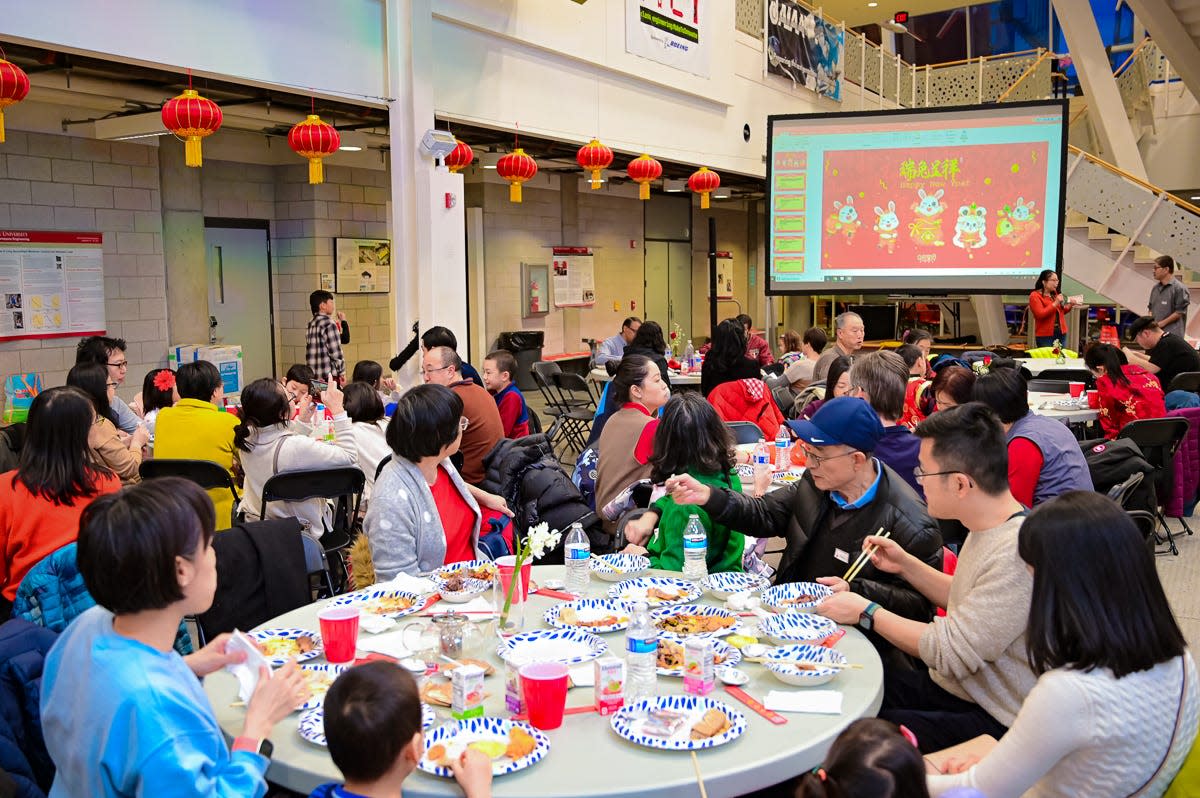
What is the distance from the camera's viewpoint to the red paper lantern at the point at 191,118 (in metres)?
5.86

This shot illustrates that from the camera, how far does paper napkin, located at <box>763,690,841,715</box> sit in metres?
2.23

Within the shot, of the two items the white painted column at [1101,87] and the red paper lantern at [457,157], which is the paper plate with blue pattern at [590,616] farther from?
the white painted column at [1101,87]

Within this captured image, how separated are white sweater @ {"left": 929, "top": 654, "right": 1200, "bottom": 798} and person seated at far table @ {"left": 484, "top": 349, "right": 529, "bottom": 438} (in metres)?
4.69

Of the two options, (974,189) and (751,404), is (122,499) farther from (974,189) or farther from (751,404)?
(974,189)

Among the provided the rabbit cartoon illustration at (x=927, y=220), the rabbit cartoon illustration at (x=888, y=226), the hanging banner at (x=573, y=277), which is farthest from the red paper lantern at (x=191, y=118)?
the hanging banner at (x=573, y=277)

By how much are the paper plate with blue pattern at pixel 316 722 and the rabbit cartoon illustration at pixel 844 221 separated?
9.81 meters

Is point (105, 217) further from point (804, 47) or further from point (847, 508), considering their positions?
point (804, 47)

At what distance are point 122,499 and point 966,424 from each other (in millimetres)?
2058

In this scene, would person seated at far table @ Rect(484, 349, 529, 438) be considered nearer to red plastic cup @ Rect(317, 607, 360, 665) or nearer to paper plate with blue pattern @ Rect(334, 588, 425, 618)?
paper plate with blue pattern @ Rect(334, 588, 425, 618)

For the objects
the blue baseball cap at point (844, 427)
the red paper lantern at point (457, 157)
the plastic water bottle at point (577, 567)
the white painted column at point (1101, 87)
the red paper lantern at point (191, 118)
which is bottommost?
the plastic water bottle at point (577, 567)

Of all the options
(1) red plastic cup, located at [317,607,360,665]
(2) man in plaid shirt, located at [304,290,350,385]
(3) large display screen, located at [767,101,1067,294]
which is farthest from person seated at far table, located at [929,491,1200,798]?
(3) large display screen, located at [767,101,1067,294]

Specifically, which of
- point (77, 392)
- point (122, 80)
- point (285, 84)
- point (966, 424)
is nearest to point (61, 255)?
point (122, 80)

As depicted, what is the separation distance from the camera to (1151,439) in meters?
6.09

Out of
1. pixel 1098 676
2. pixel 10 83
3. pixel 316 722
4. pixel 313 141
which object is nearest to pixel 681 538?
pixel 316 722
